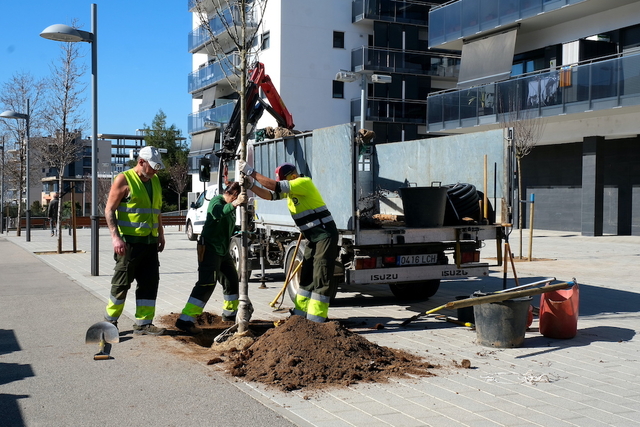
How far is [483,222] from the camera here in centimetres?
941

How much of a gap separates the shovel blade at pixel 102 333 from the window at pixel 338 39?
1308 inches

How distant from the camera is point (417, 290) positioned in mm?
10109

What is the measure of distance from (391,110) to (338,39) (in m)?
5.14

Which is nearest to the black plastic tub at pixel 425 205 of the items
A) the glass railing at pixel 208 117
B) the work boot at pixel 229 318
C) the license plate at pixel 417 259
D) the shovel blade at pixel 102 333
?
the license plate at pixel 417 259

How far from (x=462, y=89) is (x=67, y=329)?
865 inches

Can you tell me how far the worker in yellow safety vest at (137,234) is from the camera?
7172mm

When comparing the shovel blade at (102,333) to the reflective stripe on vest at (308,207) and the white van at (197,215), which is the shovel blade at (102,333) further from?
the white van at (197,215)

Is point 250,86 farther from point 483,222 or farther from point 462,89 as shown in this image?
point 462,89

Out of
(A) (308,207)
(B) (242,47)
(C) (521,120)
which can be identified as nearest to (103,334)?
(A) (308,207)

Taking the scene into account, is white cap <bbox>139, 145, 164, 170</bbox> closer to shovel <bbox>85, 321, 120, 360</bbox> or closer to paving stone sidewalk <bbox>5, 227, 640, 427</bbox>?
shovel <bbox>85, 321, 120, 360</bbox>

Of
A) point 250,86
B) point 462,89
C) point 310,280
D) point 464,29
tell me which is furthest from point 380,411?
point 464,29

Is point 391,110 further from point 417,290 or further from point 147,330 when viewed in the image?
point 147,330

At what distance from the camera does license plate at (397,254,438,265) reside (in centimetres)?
866

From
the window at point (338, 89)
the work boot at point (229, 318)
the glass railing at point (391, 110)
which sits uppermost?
the window at point (338, 89)
